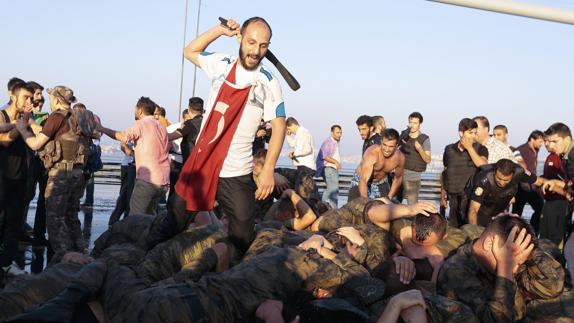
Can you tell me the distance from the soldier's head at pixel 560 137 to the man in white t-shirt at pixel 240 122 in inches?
168

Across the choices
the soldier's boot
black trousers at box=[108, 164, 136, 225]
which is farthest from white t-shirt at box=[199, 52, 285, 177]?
black trousers at box=[108, 164, 136, 225]

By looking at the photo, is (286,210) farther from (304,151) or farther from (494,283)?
(304,151)

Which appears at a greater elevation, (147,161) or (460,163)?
(460,163)

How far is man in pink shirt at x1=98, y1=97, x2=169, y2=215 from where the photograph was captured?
8969mm

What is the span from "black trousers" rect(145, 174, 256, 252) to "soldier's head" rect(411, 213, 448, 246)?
4.06ft

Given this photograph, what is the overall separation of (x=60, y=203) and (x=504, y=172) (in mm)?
4908

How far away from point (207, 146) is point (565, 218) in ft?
17.8

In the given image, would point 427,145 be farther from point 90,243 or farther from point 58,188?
point 58,188

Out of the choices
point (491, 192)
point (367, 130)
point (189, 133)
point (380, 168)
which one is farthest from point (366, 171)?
point (367, 130)

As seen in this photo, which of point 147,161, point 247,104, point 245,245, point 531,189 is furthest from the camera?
point 531,189

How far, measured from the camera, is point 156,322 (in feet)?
13.5

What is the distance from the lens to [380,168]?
9.45 m

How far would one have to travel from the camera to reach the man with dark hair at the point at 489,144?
36.4 ft

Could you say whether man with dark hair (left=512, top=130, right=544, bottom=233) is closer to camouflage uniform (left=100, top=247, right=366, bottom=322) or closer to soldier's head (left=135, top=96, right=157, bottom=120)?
soldier's head (left=135, top=96, right=157, bottom=120)
